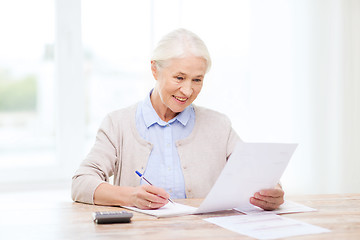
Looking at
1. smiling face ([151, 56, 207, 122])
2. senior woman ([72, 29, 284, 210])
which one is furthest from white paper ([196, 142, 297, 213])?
smiling face ([151, 56, 207, 122])

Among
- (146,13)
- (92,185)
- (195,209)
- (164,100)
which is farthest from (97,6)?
(195,209)

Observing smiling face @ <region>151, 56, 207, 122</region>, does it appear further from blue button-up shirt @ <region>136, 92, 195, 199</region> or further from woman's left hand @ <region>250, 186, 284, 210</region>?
woman's left hand @ <region>250, 186, 284, 210</region>

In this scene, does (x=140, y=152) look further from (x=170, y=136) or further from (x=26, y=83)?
(x=26, y=83)

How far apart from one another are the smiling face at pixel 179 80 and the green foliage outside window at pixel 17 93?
1.29m

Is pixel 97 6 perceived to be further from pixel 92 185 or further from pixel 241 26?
pixel 92 185

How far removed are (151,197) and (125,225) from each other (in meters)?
0.20

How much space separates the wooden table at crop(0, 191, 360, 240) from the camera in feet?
4.19

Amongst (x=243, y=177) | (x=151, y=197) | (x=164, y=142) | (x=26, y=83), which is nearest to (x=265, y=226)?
(x=243, y=177)

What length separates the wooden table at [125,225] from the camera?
128 centimetres

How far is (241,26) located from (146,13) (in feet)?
2.06

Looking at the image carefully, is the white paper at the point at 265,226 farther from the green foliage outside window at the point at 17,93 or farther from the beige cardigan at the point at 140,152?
the green foliage outside window at the point at 17,93

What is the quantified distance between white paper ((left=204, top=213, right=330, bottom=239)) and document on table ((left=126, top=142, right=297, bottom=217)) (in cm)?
7

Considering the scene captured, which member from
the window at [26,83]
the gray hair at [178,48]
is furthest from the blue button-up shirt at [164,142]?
the window at [26,83]

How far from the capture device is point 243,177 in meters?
1.50
